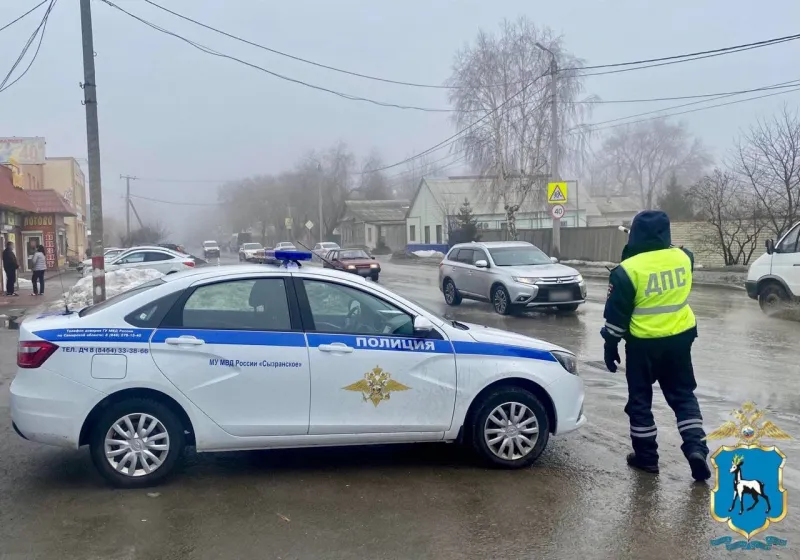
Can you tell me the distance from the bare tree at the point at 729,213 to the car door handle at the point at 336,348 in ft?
75.4

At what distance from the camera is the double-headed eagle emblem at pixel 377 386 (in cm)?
531

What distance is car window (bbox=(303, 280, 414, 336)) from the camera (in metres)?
5.46

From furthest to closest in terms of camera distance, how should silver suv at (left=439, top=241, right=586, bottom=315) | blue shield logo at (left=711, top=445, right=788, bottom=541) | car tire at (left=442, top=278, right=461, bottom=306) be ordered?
car tire at (left=442, top=278, right=461, bottom=306) → silver suv at (left=439, top=241, right=586, bottom=315) → blue shield logo at (left=711, top=445, right=788, bottom=541)

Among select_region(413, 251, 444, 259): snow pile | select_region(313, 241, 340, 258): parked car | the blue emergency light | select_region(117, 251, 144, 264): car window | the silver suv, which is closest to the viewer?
the blue emergency light

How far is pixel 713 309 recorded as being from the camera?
16.3 metres

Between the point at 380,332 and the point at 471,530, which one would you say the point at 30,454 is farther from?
the point at 471,530

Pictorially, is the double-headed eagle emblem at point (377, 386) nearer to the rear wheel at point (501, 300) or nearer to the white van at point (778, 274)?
the rear wheel at point (501, 300)

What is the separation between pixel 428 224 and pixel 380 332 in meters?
57.7

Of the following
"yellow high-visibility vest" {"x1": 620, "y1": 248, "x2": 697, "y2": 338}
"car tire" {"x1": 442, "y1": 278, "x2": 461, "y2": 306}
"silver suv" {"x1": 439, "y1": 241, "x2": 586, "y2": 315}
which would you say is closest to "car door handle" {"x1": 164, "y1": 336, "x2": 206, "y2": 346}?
"yellow high-visibility vest" {"x1": 620, "y1": 248, "x2": 697, "y2": 338}

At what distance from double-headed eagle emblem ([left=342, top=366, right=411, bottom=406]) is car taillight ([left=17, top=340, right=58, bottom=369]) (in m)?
2.10

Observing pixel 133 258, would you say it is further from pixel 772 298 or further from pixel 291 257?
pixel 291 257

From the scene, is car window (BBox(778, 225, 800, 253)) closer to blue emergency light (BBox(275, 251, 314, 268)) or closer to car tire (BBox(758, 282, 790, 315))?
car tire (BBox(758, 282, 790, 315))

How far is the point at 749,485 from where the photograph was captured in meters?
3.93

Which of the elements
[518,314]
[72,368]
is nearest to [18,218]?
[518,314]
